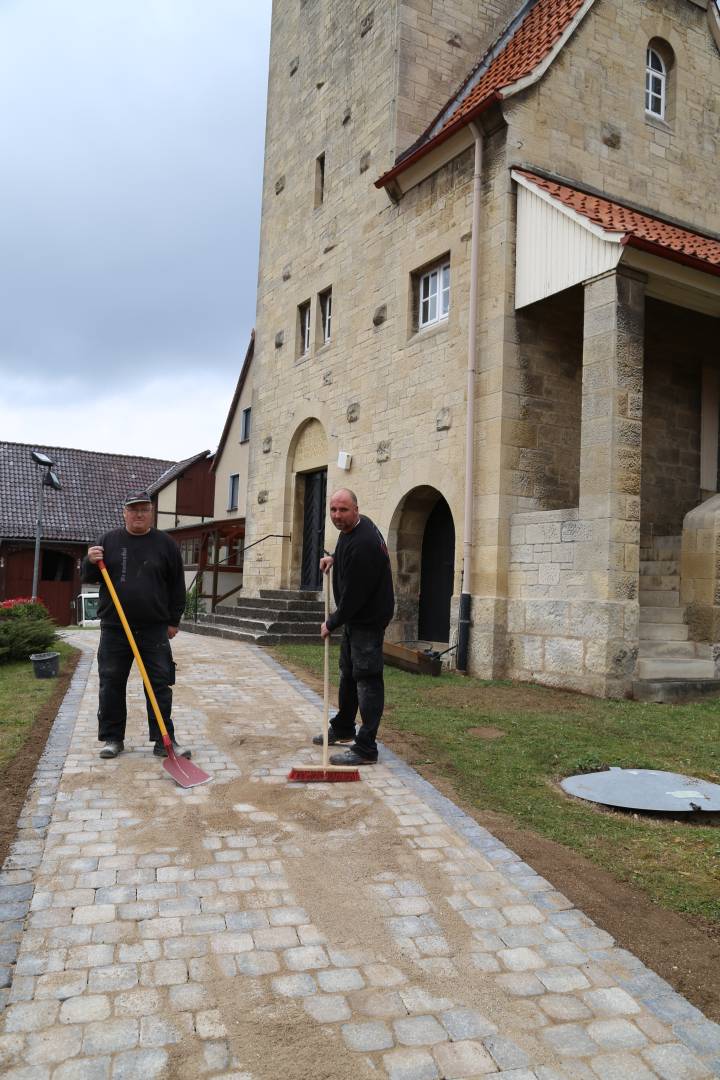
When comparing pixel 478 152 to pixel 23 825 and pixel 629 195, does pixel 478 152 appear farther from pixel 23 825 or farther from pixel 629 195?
pixel 23 825

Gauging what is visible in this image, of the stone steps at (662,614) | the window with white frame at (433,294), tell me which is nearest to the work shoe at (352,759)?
the stone steps at (662,614)

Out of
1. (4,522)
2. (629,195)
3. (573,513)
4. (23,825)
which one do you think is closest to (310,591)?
(573,513)

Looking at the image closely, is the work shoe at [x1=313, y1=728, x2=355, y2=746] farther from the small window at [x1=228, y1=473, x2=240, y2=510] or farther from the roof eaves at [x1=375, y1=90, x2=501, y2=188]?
the small window at [x1=228, y1=473, x2=240, y2=510]

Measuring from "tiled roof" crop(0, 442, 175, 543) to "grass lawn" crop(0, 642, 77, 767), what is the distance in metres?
23.9

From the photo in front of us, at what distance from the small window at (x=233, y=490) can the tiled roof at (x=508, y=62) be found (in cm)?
1687

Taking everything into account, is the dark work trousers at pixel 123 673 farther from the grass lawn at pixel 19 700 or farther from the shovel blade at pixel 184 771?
the grass lawn at pixel 19 700

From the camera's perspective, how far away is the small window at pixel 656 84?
1277 cm

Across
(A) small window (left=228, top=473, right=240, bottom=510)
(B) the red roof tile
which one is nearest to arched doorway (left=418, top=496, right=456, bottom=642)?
(B) the red roof tile

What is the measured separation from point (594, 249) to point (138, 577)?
258 inches

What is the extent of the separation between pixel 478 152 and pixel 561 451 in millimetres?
4245

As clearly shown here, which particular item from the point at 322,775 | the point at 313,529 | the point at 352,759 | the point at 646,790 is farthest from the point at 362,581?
the point at 313,529

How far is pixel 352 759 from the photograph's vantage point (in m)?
5.63

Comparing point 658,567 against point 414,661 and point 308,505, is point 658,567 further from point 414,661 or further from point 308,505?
point 308,505

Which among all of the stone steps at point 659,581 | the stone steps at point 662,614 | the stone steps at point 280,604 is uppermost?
the stone steps at point 659,581
